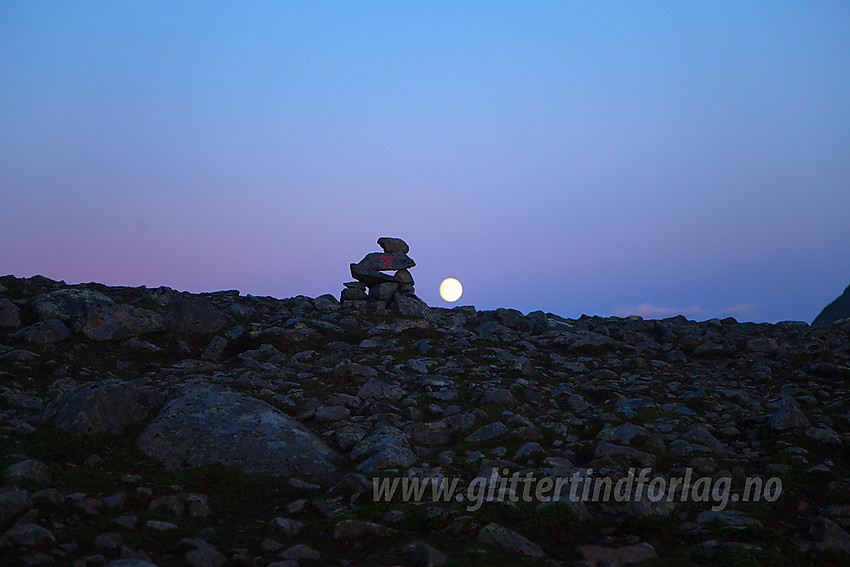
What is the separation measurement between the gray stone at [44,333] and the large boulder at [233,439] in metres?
8.07

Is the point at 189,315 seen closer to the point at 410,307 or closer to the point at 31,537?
the point at 410,307

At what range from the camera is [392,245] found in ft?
104

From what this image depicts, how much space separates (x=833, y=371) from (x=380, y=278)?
18.9m

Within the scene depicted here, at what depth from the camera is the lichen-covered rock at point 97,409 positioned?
43.0 feet

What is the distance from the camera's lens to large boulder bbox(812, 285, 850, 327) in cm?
5566

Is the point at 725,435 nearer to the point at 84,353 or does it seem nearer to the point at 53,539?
the point at 53,539

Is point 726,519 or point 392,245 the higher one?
point 392,245

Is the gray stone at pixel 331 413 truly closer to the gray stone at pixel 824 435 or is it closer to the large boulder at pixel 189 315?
the large boulder at pixel 189 315

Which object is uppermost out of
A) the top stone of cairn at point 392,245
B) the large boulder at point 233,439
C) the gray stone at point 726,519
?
the top stone of cairn at point 392,245

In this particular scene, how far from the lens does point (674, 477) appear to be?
42.1 ft

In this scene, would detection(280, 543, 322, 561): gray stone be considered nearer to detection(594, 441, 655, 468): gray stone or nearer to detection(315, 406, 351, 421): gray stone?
detection(315, 406, 351, 421): gray stone

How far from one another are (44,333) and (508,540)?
1702 cm

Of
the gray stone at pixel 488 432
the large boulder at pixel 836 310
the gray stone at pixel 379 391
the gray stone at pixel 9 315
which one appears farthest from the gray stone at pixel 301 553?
the large boulder at pixel 836 310

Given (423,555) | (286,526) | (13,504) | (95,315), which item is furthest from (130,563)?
(95,315)
